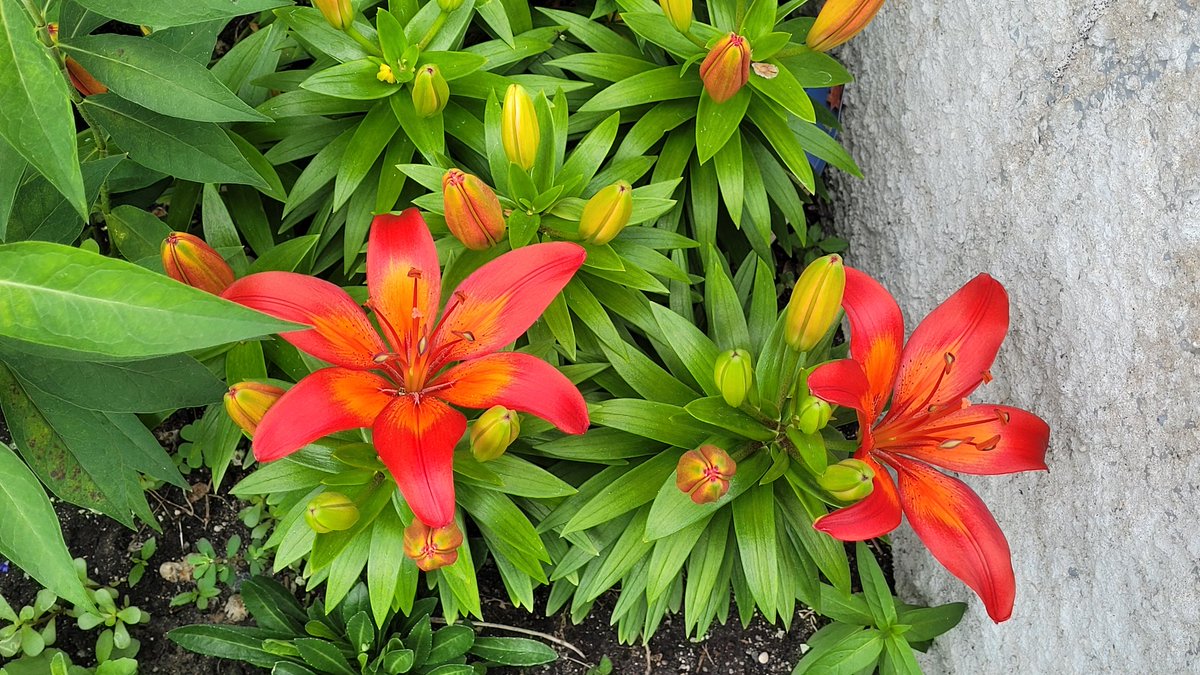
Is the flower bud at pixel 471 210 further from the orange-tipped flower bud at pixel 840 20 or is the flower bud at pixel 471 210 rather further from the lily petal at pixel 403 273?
the orange-tipped flower bud at pixel 840 20

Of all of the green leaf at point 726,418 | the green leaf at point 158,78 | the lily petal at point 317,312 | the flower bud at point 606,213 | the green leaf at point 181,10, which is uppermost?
the green leaf at point 181,10

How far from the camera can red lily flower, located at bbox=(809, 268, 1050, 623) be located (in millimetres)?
1227

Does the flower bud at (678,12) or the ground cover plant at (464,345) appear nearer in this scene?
the ground cover plant at (464,345)

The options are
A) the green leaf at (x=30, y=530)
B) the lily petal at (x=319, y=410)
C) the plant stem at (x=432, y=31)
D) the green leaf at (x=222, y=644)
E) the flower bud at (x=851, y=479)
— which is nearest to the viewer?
the green leaf at (x=30, y=530)

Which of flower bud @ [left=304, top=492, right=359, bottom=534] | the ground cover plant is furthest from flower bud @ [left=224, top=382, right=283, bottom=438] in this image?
flower bud @ [left=304, top=492, right=359, bottom=534]

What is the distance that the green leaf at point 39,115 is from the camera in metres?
0.87

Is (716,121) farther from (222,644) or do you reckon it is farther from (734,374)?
(222,644)

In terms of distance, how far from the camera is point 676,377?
1.57 metres

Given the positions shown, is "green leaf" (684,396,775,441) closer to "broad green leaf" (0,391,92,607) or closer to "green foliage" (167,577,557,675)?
"green foliage" (167,577,557,675)

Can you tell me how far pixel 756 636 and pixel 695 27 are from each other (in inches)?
46.8

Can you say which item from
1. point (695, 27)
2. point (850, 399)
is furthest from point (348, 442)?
point (695, 27)

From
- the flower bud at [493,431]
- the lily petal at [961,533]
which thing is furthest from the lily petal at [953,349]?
the flower bud at [493,431]

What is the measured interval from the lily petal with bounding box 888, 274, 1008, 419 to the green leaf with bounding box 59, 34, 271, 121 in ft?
3.20

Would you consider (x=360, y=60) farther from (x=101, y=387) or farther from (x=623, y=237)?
(x=101, y=387)
